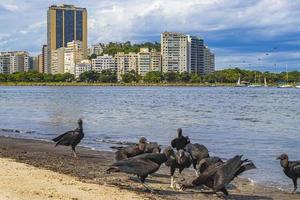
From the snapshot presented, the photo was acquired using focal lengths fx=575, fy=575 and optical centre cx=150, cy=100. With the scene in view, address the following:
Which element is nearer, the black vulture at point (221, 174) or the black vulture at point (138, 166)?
the black vulture at point (221, 174)

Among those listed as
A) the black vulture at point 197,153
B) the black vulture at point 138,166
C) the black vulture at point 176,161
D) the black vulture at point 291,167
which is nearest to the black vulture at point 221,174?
the black vulture at point 138,166

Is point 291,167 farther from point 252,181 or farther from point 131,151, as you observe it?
point 131,151

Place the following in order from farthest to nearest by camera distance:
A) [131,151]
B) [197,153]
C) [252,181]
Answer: [252,181] < [197,153] < [131,151]

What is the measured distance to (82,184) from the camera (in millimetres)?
12695

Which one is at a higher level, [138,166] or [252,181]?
[138,166]

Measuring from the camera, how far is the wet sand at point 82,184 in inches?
450

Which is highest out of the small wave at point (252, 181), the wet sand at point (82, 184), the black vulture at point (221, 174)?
the black vulture at point (221, 174)

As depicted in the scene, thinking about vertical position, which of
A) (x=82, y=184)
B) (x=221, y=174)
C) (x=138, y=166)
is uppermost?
(x=138, y=166)

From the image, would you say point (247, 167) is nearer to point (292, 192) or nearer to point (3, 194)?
point (292, 192)

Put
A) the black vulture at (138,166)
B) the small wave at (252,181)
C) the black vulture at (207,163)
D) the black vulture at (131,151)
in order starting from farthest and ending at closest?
the small wave at (252,181), the black vulture at (131,151), the black vulture at (207,163), the black vulture at (138,166)

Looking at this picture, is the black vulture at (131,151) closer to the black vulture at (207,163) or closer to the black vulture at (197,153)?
the black vulture at (197,153)

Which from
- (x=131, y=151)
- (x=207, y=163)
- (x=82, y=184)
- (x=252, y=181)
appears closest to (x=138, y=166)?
(x=82, y=184)

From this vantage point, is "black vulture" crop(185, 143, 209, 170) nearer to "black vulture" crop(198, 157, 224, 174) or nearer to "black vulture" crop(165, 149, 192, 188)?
"black vulture" crop(165, 149, 192, 188)

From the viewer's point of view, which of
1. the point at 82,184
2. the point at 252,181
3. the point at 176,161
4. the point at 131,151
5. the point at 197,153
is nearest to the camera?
the point at 82,184
